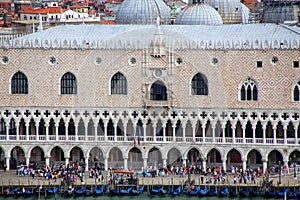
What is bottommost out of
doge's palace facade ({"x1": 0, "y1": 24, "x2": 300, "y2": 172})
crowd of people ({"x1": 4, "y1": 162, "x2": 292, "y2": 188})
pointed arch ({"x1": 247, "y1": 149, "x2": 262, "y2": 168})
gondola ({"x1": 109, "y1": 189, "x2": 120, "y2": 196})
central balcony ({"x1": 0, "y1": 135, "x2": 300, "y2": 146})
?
gondola ({"x1": 109, "y1": 189, "x2": 120, "y2": 196})

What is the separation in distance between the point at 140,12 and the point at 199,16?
3882 mm

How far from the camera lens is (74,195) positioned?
71625mm

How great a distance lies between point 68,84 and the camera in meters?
76.5

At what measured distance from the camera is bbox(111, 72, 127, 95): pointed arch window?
75.9m

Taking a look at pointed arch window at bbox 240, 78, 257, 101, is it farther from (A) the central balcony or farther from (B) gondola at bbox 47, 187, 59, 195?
(B) gondola at bbox 47, 187, 59, 195

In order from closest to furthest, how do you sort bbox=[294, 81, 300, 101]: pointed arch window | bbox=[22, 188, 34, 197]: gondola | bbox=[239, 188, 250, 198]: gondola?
bbox=[239, 188, 250, 198]: gondola < bbox=[22, 188, 34, 197]: gondola < bbox=[294, 81, 300, 101]: pointed arch window

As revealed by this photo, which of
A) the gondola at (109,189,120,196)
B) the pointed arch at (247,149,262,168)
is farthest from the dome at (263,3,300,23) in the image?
the gondola at (109,189,120,196)

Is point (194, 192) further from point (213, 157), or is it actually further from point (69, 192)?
point (69, 192)

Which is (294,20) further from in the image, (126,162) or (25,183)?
(25,183)

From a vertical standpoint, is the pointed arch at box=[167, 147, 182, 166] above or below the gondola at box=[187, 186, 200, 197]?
above

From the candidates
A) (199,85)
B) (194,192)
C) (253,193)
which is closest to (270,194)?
(253,193)

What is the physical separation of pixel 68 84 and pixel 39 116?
254cm

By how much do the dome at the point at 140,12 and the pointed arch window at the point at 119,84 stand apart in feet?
32.1

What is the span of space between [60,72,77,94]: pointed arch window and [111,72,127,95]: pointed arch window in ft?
7.38
